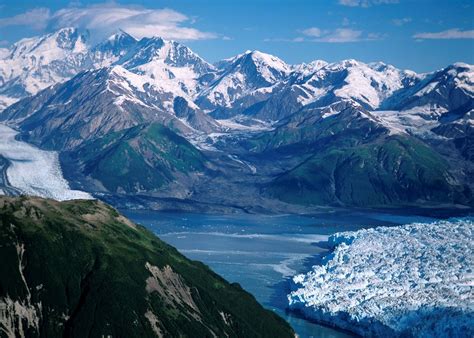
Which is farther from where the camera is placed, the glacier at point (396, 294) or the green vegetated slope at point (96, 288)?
the glacier at point (396, 294)

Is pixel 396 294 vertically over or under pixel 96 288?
under

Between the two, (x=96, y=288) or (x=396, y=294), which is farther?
(x=396, y=294)

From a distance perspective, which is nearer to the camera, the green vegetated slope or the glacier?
the green vegetated slope

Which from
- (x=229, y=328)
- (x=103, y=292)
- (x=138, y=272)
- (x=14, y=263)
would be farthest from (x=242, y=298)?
(x=14, y=263)

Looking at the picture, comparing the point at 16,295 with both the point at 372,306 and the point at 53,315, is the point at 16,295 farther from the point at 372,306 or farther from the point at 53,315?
the point at 372,306
